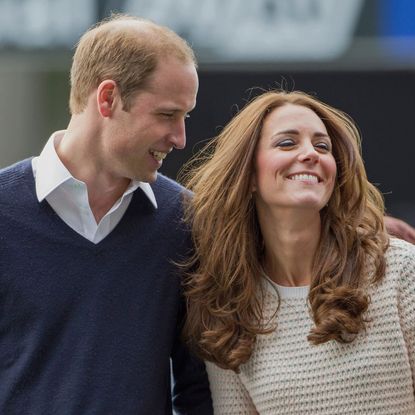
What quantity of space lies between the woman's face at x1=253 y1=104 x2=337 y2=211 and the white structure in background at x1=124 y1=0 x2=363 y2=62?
5.00 metres

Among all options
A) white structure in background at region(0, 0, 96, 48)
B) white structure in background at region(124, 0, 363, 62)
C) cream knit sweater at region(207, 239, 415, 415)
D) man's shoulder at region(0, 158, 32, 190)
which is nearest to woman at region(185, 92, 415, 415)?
cream knit sweater at region(207, 239, 415, 415)

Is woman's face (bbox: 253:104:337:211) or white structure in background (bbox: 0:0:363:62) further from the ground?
woman's face (bbox: 253:104:337:211)

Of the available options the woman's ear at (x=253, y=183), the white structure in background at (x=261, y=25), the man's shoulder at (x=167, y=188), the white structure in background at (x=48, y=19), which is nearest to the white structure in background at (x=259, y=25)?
the white structure in background at (x=261, y=25)

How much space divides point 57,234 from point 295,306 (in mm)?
735

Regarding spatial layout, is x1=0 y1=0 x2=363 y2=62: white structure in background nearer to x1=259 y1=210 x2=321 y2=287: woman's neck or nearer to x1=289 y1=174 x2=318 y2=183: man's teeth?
x1=259 y1=210 x2=321 y2=287: woman's neck

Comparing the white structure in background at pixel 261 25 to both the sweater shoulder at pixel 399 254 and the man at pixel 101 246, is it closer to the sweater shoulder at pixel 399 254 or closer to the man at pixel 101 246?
the man at pixel 101 246

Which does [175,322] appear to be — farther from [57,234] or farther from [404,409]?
[404,409]

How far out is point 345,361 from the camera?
11.7ft

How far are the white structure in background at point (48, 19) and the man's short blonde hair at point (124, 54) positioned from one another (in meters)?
5.20

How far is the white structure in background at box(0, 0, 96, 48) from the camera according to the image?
8930 mm

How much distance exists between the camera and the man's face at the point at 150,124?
11.9 ft

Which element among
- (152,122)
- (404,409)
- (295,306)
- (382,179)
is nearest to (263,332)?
(295,306)

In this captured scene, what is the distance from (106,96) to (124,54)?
0.45 feet

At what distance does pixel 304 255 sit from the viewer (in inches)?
147
